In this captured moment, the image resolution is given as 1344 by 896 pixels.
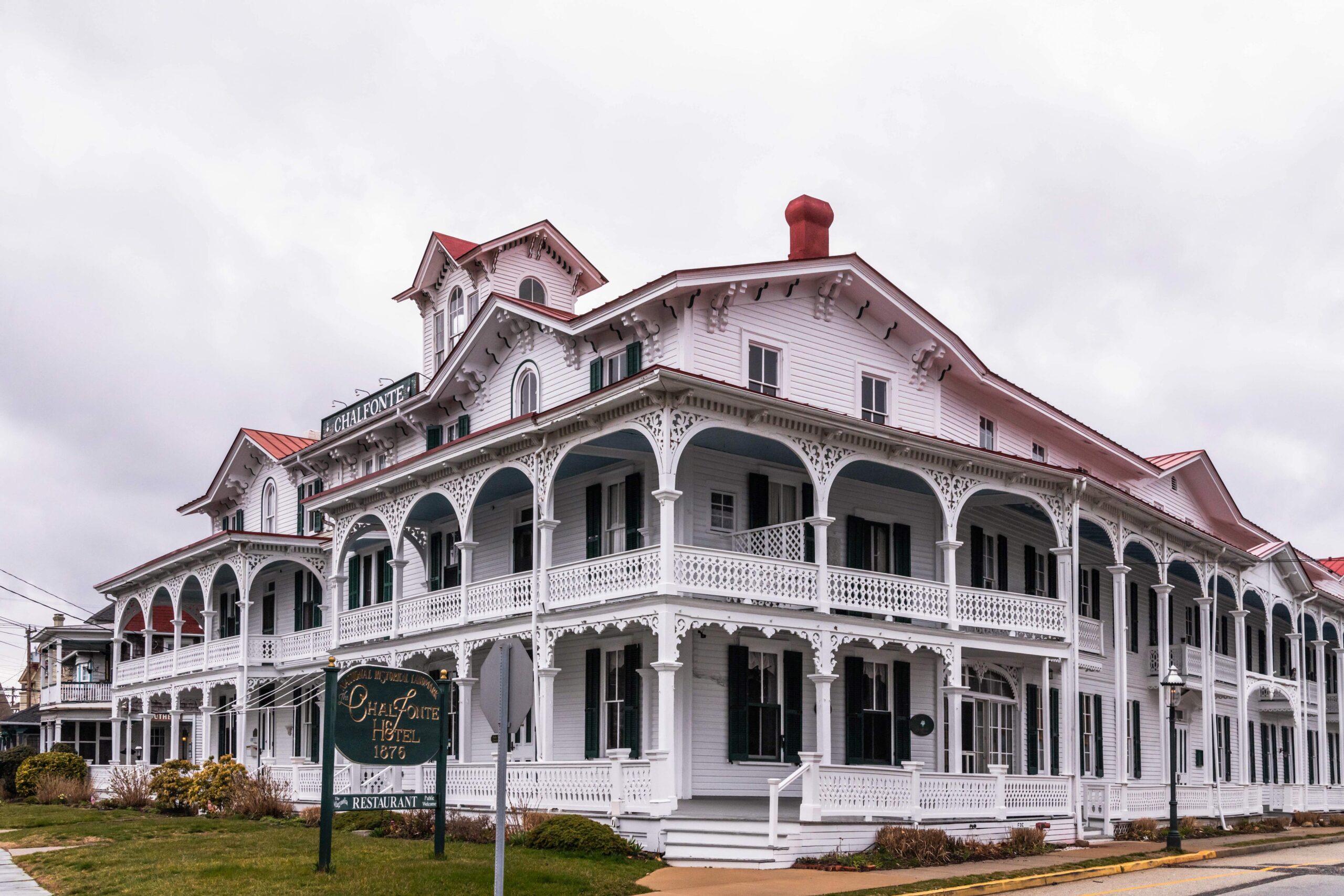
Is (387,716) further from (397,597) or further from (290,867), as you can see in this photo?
(397,597)

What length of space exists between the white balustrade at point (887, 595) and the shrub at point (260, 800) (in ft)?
43.7

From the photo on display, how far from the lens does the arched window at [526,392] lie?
30484 millimetres

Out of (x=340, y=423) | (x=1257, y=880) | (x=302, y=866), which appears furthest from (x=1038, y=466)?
(x=340, y=423)

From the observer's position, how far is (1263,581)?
128 feet

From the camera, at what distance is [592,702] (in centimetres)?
2714

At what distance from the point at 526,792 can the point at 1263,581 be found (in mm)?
25037

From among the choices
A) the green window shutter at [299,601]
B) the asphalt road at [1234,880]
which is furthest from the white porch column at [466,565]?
the green window shutter at [299,601]

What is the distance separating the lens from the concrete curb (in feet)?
60.2

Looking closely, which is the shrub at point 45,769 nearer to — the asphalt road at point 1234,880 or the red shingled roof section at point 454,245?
the red shingled roof section at point 454,245

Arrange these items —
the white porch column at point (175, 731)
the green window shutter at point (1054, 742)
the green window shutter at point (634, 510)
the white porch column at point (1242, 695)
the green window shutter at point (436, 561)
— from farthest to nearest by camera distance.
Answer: the white porch column at point (175, 731)
the white porch column at point (1242, 695)
the green window shutter at point (436, 561)
the green window shutter at point (1054, 742)
the green window shutter at point (634, 510)

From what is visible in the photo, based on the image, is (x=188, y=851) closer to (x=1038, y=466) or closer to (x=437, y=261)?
(x=1038, y=466)

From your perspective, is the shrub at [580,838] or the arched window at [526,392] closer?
the shrub at [580,838]

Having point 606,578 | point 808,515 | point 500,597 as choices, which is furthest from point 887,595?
point 500,597

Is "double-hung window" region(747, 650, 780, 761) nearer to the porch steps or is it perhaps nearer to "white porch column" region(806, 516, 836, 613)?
"white porch column" region(806, 516, 836, 613)
